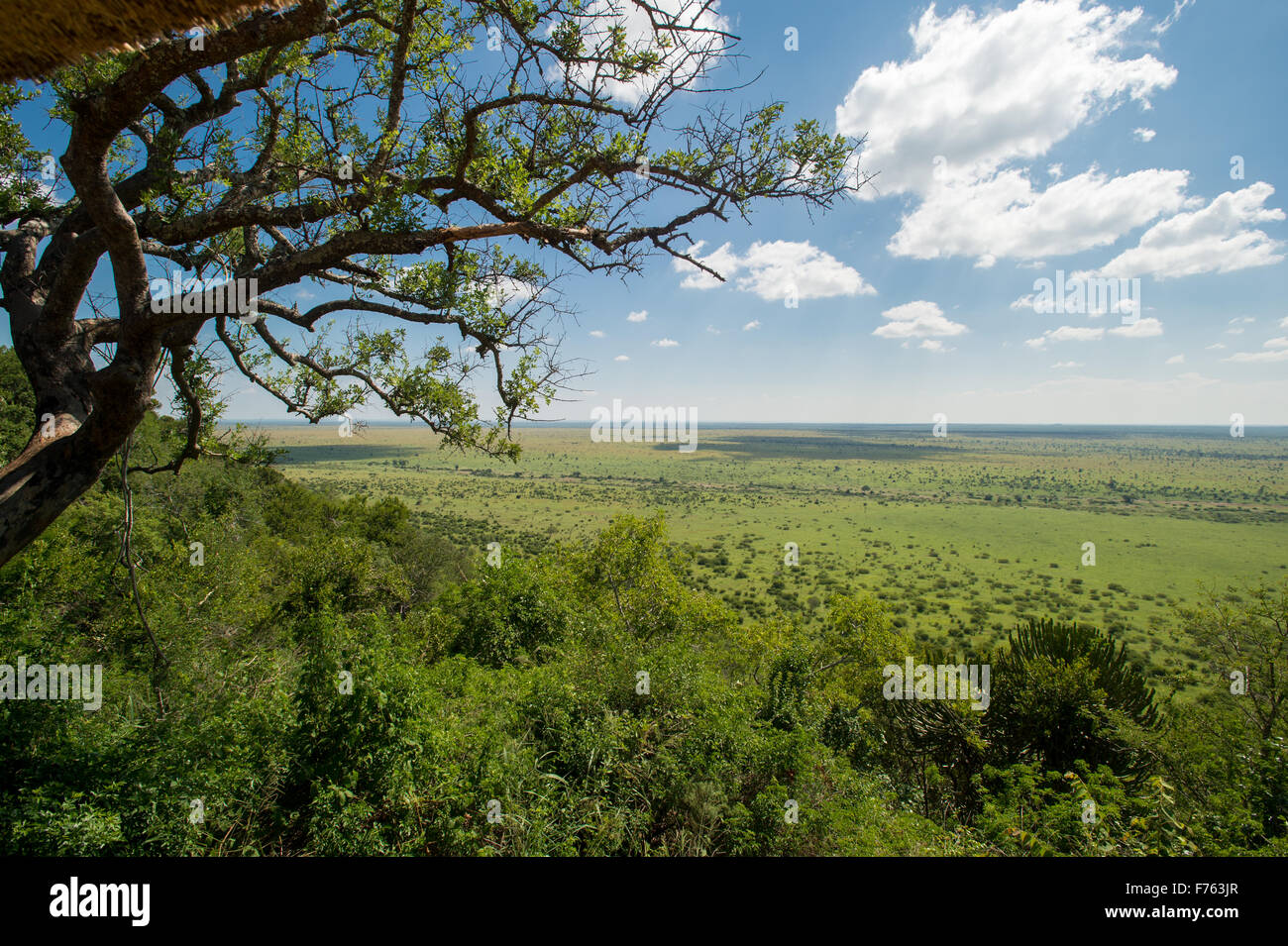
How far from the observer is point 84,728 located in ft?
16.8

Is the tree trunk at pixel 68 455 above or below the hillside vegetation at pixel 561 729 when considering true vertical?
above

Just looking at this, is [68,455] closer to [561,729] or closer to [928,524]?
[561,729]

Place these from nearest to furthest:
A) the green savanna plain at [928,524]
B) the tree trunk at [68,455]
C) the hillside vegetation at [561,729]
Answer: the tree trunk at [68,455]
the hillside vegetation at [561,729]
the green savanna plain at [928,524]

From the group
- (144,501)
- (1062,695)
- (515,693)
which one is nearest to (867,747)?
(1062,695)

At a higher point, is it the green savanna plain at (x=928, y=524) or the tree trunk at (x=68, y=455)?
the tree trunk at (x=68, y=455)

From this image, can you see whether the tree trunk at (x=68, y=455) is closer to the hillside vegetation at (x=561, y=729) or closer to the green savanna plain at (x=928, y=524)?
the hillside vegetation at (x=561, y=729)

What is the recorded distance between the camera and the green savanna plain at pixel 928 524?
42.9 meters

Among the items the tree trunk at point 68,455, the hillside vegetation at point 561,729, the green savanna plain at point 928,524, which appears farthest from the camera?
the green savanna plain at point 928,524

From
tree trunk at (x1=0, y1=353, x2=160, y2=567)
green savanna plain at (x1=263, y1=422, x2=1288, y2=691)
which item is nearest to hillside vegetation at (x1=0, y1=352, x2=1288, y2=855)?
tree trunk at (x1=0, y1=353, x2=160, y2=567)

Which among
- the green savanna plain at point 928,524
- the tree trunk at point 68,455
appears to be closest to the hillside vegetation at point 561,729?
the tree trunk at point 68,455

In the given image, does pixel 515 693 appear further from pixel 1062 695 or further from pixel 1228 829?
pixel 1062 695

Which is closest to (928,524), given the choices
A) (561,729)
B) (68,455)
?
(561,729)

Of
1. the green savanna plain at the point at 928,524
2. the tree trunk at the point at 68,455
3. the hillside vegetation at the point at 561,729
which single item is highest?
the tree trunk at the point at 68,455

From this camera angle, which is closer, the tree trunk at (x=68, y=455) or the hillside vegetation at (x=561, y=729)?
the tree trunk at (x=68, y=455)
